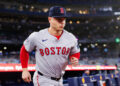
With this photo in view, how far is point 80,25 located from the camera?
36.2m

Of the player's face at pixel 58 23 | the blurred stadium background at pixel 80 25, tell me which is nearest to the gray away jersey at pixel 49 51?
the player's face at pixel 58 23

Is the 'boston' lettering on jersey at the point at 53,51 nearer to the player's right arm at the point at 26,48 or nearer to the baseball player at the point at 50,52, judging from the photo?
the baseball player at the point at 50,52

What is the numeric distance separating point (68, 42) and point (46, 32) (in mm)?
417

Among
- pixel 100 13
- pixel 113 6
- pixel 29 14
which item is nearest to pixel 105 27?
pixel 100 13

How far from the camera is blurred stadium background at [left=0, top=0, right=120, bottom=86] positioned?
30.3m

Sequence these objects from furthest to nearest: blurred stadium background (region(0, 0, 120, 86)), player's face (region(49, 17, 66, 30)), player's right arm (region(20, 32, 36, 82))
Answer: blurred stadium background (region(0, 0, 120, 86))
player's right arm (region(20, 32, 36, 82))
player's face (region(49, 17, 66, 30))

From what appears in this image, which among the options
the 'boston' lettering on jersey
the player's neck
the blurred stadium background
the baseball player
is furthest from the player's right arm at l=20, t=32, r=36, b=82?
the blurred stadium background

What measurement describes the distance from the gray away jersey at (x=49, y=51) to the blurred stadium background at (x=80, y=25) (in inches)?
981

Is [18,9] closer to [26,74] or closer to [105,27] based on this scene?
[105,27]

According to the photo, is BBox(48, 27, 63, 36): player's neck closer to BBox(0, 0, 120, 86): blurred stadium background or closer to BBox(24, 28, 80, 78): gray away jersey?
BBox(24, 28, 80, 78): gray away jersey

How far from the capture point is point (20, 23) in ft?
102

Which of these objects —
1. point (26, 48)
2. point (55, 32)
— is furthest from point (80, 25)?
point (26, 48)

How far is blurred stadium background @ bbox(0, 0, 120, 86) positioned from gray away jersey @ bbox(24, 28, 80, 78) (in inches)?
981

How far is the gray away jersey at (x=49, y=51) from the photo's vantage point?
111 inches
